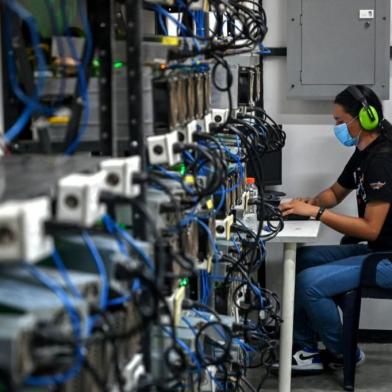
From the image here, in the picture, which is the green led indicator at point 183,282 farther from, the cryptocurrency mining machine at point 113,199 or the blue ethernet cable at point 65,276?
the blue ethernet cable at point 65,276

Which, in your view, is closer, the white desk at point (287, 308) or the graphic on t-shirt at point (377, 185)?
the white desk at point (287, 308)

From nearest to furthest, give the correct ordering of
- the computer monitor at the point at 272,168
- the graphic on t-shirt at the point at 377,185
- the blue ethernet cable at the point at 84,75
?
the blue ethernet cable at the point at 84,75 → the graphic on t-shirt at the point at 377,185 → the computer monitor at the point at 272,168

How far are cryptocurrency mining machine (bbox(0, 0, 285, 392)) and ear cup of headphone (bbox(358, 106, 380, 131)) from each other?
1.19m

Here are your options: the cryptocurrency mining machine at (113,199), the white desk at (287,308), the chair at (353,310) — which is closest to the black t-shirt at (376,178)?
the chair at (353,310)

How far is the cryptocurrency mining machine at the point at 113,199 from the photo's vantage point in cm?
124

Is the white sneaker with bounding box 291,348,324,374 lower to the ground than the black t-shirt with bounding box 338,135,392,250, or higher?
lower

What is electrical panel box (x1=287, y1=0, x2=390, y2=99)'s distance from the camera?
14.2ft

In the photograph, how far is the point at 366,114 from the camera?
12.8 ft

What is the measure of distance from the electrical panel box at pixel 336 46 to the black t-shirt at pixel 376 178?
45cm

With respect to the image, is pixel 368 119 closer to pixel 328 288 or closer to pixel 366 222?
pixel 366 222

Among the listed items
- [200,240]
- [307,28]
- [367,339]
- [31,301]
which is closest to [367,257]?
[367,339]

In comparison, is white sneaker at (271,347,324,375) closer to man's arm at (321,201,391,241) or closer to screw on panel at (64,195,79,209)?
man's arm at (321,201,391,241)

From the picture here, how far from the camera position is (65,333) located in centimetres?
121

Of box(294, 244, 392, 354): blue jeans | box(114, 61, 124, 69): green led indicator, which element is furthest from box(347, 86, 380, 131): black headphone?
box(114, 61, 124, 69): green led indicator
